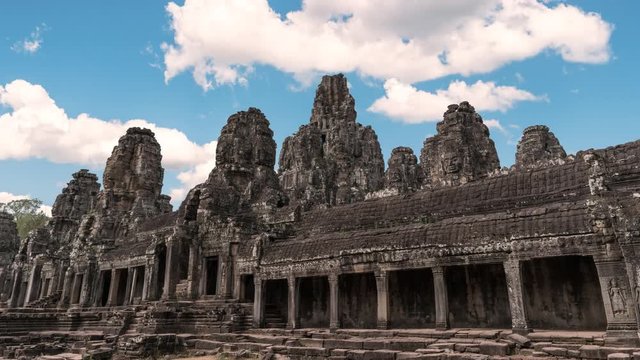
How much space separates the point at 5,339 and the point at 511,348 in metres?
20.8

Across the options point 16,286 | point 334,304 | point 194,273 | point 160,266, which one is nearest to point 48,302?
point 16,286

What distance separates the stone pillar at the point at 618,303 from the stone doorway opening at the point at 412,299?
6212 millimetres

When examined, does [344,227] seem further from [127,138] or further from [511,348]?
[127,138]

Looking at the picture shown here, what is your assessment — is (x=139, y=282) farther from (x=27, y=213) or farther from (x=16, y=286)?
(x=27, y=213)

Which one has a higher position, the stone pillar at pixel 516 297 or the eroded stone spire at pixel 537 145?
the eroded stone spire at pixel 537 145

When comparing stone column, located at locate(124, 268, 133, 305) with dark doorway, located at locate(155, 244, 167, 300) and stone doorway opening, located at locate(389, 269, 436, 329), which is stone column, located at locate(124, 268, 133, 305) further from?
stone doorway opening, located at locate(389, 269, 436, 329)

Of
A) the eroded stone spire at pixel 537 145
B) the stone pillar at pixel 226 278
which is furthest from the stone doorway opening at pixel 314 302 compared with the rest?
the eroded stone spire at pixel 537 145

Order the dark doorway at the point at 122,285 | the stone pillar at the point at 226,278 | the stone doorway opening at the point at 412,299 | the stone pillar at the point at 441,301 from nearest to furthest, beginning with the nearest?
the stone pillar at the point at 441,301 < the stone doorway opening at the point at 412,299 < the stone pillar at the point at 226,278 < the dark doorway at the point at 122,285

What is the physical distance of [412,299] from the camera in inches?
685

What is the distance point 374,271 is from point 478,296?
11.8 feet

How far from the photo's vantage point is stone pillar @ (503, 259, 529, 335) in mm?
12648

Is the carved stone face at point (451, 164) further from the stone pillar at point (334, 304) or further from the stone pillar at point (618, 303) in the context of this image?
the stone pillar at point (618, 303)

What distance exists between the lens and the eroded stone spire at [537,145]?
127 ft

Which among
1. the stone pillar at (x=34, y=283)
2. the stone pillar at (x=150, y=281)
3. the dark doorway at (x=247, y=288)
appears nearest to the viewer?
the dark doorway at (x=247, y=288)
